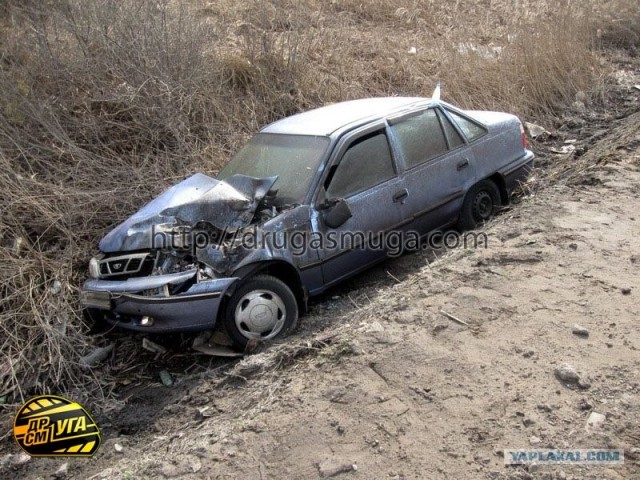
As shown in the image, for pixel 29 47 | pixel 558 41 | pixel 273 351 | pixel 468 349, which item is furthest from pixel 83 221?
pixel 558 41

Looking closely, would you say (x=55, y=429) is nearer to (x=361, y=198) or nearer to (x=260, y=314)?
(x=260, y=314)

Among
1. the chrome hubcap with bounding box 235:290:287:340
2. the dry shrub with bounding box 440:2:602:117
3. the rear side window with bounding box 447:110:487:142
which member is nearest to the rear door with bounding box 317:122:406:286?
the chrome hubcap with bounding box 235:290:287:340

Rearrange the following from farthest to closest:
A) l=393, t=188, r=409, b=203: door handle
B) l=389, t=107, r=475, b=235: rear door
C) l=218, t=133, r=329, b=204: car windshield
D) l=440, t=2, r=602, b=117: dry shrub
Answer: l=440, t=2, r=602, b=117: dry shrub < l=389, t=107, r=475, b=235: rear door < l=393, t=188, r=409, b=203: door handle < l=218, t=133, r=329, b=204: car windshield

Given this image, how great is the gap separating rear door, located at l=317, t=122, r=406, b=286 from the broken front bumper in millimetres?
935

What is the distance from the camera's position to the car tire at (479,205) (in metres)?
5.41

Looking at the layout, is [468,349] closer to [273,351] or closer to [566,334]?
[566,334]

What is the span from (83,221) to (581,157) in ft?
18.6

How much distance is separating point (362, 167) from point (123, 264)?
1.98 m

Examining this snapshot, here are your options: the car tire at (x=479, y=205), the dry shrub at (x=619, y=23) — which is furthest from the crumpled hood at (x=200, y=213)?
the dry shrub at (x=619, y=23)

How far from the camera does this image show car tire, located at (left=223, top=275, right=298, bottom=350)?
404 cm

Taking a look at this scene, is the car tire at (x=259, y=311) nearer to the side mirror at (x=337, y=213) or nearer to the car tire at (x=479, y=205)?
the side mirror at (x=337, y=213)

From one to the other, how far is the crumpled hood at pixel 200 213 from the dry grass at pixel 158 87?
89 centimetres

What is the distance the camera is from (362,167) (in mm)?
4652

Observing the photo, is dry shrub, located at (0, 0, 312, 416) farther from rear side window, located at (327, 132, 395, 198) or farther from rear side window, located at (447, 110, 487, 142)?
rear side window, located at (447, 110, 487, 142)
